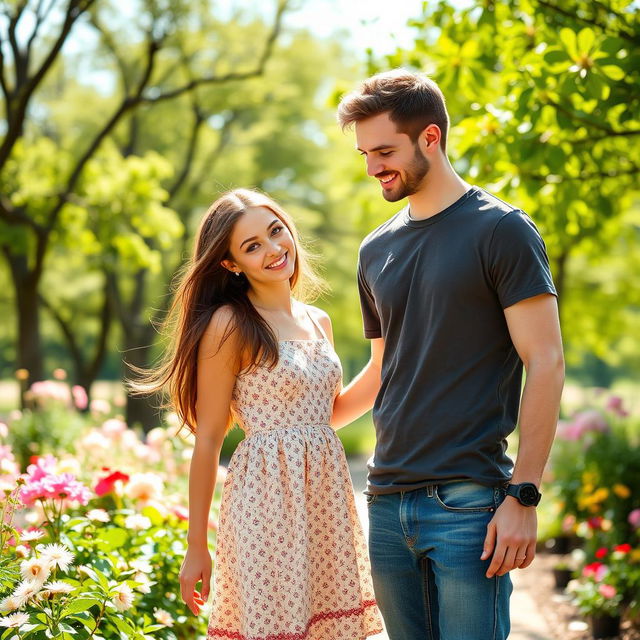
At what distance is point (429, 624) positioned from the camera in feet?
8.56

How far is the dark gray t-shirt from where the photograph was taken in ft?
7.84

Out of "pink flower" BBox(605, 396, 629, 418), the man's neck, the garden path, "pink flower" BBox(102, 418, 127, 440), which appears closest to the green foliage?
the man's neck

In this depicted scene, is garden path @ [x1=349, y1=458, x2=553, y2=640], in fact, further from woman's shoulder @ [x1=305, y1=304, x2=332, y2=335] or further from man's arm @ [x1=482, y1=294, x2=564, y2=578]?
man's arm @ [x1=482, y1=294, x2=564, y2=578]

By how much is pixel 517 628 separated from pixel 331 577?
266 centimetres

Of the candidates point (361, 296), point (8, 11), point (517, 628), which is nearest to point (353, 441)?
point (8, 11)

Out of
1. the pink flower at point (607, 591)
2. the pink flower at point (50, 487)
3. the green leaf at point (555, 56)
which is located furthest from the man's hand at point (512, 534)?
the pink flower at point (607, 591)

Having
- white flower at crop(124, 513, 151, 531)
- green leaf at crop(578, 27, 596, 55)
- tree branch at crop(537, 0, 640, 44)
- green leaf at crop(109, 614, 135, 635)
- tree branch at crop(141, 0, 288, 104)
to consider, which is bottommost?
green leaf at crop(109, 614, 135, 635)

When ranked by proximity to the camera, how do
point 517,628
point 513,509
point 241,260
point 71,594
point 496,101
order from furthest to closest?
1. point 517,628
2. point 496,101
3. point 241,260
4. point 71,594
5. point 513,509

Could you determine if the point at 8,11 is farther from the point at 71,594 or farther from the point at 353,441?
the point at 353,441

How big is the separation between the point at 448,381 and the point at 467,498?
31 cm

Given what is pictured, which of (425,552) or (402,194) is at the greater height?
(402,194)

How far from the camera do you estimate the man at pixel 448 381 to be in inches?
91.2

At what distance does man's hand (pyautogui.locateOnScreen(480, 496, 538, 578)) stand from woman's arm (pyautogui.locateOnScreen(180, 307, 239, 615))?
0.91 meters

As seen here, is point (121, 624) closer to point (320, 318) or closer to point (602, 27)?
point (320, 318)
